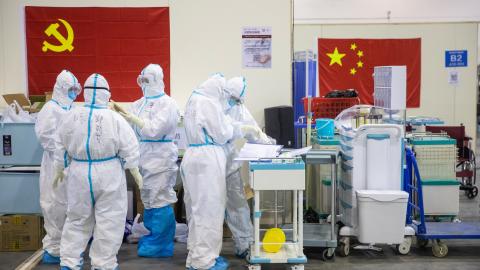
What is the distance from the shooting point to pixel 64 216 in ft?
14.8

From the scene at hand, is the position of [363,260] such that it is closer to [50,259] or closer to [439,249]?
[439,249]

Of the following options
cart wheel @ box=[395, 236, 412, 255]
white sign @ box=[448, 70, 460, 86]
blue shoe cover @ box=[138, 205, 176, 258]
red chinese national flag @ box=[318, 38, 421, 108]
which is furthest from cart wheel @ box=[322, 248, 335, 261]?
white sign @ box=[448, 70, 460, 86]

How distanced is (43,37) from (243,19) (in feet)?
6.34

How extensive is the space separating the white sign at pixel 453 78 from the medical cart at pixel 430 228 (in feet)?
16.0

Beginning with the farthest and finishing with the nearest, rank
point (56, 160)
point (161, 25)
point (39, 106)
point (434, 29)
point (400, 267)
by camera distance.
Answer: point (434, 29), point (161, 25), point (39, 106), point (400, 267), point (56, 160)

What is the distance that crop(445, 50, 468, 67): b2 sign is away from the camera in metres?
9.20

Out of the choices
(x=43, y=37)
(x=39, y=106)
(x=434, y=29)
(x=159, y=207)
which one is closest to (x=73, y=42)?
(x=43, y=37)

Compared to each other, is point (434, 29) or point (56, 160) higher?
point (434, 29)

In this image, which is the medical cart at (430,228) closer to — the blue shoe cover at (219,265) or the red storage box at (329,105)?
the red storage box at (329,105)

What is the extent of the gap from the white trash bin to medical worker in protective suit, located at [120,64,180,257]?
151 cm

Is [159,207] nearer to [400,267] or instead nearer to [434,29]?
[400,267]

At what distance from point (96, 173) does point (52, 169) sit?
2.79 ft

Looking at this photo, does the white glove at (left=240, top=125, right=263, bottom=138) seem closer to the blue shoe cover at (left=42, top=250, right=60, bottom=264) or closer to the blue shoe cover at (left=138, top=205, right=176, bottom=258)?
the blue shoe cover at (left=138, top=205, right=176, bottom=258)

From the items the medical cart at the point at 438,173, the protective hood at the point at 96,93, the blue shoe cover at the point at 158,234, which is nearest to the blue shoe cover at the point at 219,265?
the blue shoe cover at the point at 158,234
